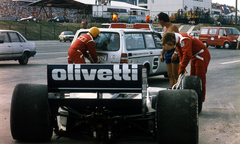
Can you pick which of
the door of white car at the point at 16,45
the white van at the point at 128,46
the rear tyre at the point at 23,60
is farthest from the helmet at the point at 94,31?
the rear tyre at the point at 23,60

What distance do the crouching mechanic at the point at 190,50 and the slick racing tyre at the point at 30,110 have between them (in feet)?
7.37

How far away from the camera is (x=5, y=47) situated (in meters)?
16.6

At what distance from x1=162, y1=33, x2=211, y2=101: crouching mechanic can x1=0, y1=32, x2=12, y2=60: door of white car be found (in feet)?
37.2

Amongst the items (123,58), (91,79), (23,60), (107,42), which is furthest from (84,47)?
(23,60)

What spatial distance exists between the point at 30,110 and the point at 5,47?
41.8 ft

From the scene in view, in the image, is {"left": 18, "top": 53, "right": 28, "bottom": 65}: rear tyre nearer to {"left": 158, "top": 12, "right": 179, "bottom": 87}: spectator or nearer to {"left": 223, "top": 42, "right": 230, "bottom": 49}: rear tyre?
{"left": 158, "top": 12, "right": 179, "bottom": 87}: spectator

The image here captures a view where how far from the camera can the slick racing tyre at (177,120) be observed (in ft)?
13.9

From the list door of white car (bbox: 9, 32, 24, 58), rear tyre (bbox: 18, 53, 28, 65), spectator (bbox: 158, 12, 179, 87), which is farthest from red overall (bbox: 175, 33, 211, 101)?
rear tyre (bbox: 18, 53, 28, 65)

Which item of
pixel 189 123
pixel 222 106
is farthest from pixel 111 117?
pixel 222 106

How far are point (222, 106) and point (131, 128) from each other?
11.3ft

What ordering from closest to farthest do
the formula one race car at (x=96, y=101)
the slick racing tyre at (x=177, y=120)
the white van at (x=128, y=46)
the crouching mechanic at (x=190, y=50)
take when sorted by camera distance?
the slick racing tyre at (x=177, y=120)
the formula one race car at (x=96, y=101)
the crouching mechanic at (x=190, y=50)
the white van at (x=128, y=46)

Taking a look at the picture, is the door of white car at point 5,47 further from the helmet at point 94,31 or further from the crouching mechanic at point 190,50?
the crouching mechanic at point 190,50

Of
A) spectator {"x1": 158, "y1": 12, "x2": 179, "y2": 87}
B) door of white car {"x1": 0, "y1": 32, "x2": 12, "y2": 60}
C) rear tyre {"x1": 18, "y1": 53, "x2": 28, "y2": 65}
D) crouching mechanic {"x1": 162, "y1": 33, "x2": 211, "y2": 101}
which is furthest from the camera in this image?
rear tyre {"x1": 18, "y1": 53, "x2": 28, "y2": 65}

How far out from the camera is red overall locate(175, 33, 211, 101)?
6.32 metres
